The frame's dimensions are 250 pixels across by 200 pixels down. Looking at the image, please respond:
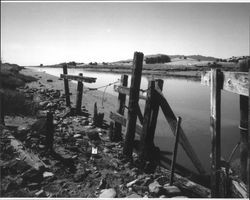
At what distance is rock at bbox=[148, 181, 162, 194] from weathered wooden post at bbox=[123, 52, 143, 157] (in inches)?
52.6

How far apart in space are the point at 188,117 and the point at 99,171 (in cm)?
647

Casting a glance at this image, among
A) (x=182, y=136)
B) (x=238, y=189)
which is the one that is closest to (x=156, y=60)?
(x=182, y=136)

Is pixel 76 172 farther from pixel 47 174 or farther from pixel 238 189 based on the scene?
pixel 238 189

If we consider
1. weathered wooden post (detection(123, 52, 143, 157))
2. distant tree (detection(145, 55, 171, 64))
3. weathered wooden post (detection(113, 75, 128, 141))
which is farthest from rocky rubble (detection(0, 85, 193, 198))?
distant tree (detection(145, 55, 171, 64))

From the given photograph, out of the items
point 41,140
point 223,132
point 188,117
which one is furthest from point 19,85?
point 223,132

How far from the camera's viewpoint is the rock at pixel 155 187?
12.6 feet

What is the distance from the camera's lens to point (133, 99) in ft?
16.5

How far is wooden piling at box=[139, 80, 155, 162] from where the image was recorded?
4.68m

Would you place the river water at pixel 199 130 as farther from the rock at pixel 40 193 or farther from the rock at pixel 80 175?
the rock at pixel 40 193

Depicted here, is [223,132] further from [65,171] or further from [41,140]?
[41,140]

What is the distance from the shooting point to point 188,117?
9875mm

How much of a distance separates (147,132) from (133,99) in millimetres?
911

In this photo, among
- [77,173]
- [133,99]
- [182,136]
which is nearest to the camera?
[182,136]

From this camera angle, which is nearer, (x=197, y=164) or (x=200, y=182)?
(x=197, y=164)
